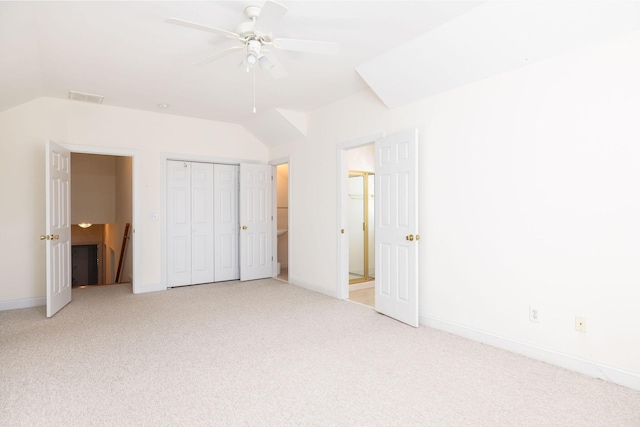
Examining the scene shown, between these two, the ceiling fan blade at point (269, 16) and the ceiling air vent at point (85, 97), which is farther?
the ceiling air vent at point (85, 97)

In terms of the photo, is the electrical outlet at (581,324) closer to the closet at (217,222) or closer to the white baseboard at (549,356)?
the white baseboard at (549,356)

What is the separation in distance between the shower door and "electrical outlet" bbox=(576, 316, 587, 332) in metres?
3.76

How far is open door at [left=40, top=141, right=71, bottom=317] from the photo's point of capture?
13.0 feet

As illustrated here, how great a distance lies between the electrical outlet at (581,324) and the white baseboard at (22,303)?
19.5ft

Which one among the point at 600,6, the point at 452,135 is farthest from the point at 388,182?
the point at 600,6

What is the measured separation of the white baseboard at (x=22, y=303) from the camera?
4.35m

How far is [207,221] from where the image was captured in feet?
19.4

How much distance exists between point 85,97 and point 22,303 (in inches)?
110

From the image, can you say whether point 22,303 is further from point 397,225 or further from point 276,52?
point 397,225

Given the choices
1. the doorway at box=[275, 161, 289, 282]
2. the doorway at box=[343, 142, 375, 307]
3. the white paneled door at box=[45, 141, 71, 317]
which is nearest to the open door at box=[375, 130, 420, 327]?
the doorway at box=[343, 142, 375, 307]

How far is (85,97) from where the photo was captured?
4.58 meters

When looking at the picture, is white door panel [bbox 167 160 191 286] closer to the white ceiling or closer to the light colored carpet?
the white ceiling

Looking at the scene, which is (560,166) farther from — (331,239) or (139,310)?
(139,310)

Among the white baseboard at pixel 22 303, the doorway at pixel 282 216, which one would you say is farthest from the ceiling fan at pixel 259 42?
the doorway at pixel 282 216
